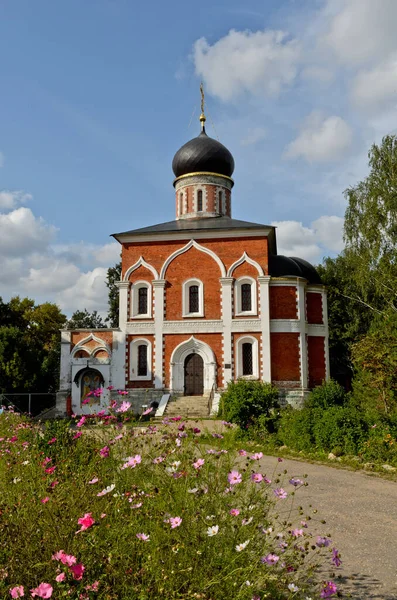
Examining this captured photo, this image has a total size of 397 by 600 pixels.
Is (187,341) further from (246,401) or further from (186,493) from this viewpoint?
(186,493)

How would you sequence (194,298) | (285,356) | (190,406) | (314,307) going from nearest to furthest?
(190,406), (285,356), (194,298), (314,307)

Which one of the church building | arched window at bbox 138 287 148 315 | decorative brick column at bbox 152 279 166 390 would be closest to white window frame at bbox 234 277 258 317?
the church building

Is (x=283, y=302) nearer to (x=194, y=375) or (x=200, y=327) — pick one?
(x=200, y=327)

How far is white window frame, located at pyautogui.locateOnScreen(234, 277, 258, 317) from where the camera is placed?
24297mm

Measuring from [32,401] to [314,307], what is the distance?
47.9 ft

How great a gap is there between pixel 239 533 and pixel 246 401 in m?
11.4

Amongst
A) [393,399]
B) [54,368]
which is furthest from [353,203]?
[54,368]

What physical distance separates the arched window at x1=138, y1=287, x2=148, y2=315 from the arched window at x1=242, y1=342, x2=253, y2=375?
5176mm

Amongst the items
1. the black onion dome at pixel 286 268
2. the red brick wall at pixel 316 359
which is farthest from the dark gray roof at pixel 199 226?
the red brick wall at pixel 316 359

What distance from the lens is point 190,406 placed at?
2278 cm

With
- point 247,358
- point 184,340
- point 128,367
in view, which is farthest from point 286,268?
point 128,367

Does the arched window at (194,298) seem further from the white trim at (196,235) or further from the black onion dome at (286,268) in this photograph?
the black onion dome at (286,268)

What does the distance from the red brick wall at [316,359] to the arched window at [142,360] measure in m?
7.82

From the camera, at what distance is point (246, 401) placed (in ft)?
48.1
